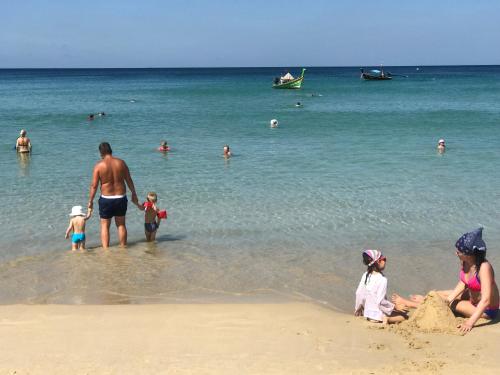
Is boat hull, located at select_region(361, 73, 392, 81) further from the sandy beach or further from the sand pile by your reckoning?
the sandy beach

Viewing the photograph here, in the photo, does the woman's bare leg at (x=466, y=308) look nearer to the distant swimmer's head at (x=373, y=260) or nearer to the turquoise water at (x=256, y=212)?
the distant swimmer's head at (x=373, y=260)

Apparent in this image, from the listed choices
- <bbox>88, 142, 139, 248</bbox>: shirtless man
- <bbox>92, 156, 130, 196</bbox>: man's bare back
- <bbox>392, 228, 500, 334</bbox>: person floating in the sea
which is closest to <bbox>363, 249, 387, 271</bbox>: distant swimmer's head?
<bbox>392, 228, 500, 334</bbox>: person floating in the sea

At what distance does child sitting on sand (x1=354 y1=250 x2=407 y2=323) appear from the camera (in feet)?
21.0

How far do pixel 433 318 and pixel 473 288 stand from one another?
611 mm

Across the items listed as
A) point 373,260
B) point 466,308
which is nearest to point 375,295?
point 373,260

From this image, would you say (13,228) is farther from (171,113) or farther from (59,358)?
(171,113)

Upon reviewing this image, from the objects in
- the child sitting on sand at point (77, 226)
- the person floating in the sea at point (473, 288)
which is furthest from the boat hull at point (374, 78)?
the person floating in the sea at point (473, 288)

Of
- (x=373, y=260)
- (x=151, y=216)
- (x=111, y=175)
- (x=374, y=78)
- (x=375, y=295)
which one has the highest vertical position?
(x=374, y=78)

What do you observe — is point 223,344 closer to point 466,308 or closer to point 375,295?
point 375,295

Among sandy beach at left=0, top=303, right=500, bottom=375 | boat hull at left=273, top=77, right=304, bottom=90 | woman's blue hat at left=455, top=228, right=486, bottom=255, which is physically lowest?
sandy beach at left=0, top=303, right=500, bottom=375

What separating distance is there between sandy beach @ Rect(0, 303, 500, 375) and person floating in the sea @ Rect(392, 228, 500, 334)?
7.9 inches

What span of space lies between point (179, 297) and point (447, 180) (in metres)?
9.72

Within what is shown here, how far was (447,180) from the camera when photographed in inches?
592

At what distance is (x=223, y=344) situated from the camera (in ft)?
18.7
